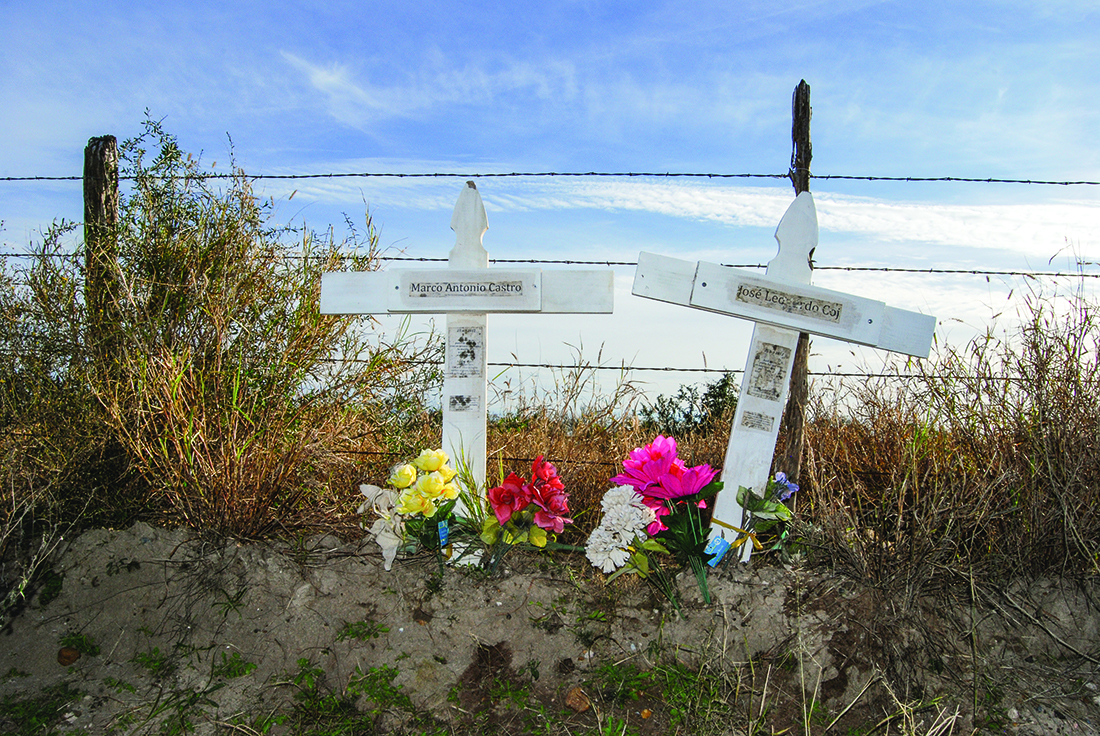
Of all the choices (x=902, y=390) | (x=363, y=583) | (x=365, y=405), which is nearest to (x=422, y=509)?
(x=363, y=583)

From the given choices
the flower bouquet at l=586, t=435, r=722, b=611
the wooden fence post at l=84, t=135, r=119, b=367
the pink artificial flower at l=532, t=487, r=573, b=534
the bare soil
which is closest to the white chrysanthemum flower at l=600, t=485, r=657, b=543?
the flower bouquet at l=586, t=435, r=722, b=611

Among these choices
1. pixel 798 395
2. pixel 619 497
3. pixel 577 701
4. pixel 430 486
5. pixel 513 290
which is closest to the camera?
pixel 577 701

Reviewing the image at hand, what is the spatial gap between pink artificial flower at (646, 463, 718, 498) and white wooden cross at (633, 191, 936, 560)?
0.36m

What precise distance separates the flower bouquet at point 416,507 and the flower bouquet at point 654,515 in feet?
2.25

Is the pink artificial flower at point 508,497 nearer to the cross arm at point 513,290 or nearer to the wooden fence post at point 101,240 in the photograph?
the cross arm at point 513,290

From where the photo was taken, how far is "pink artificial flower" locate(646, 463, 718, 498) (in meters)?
3.11

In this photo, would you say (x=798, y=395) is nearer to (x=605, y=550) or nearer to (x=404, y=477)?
(x=605, y=550)

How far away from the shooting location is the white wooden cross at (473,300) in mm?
3584

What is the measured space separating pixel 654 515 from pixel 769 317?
110 cm

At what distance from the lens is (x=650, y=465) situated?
3.12 metres

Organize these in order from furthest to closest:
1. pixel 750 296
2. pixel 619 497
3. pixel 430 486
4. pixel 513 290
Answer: pixel 513 290
pixel 750 296
pixel 430 486
pixel 619 497

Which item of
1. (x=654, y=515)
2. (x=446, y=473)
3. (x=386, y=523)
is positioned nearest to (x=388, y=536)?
(x=386, y=523)

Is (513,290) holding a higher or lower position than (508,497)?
higher

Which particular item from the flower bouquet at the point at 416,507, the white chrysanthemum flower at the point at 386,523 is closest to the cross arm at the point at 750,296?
the flower bouquet at the point at 416,507
